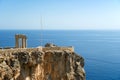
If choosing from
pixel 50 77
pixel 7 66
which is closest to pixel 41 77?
pixel 50 77

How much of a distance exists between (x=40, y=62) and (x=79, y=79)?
757cm

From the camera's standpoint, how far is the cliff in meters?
36.9

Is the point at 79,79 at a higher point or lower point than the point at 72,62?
lower

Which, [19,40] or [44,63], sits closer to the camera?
[44,63]

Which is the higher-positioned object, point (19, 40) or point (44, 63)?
point (19, 40)

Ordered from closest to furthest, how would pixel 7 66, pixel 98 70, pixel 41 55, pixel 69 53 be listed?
pixel 7 66 → pixel 41 55 → pixel 69 53 → pixel 98 70

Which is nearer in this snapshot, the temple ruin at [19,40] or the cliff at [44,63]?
the cliff at [44,63]

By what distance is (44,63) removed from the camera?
4209 cm

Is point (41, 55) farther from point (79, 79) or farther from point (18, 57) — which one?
point (79, 79)

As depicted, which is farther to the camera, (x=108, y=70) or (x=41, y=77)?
(x=108, y=70)

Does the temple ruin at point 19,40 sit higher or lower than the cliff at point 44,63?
higher

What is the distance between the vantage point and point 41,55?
40156mm

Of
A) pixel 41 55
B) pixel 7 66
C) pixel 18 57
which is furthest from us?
pixel 41 55

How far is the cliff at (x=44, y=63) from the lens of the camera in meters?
36.9
